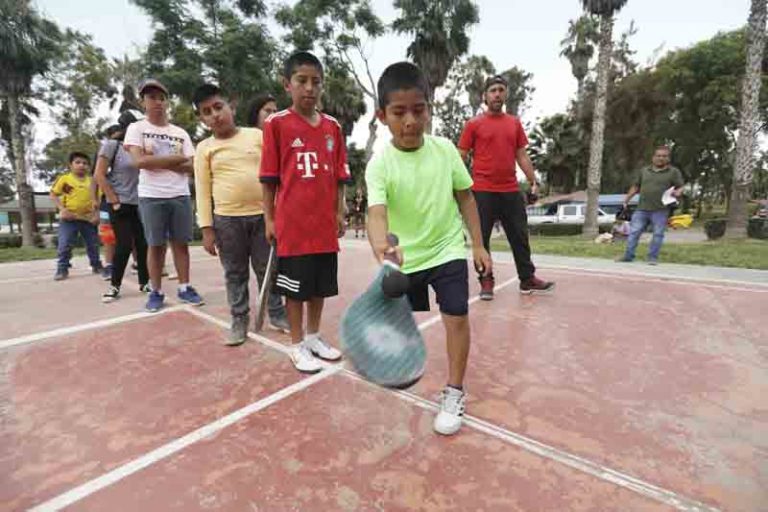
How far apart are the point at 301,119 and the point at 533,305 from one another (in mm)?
2425

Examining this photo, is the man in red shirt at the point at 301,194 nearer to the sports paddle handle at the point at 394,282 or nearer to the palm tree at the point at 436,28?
the sports paddle handle at the point at 394,282

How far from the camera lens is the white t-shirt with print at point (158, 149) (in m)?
3.21

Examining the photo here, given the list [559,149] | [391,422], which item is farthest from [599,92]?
[559,149]

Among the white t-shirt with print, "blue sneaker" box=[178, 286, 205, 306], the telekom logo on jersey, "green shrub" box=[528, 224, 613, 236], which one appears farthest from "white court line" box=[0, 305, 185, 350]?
"green shrub" box=[528, 224, 613, 236]

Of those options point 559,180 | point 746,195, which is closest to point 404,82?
point 746,195

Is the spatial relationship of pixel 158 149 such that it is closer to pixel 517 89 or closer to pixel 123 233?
pixel 123 233

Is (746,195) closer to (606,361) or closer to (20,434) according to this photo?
(606,361)

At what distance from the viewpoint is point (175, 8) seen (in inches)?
595

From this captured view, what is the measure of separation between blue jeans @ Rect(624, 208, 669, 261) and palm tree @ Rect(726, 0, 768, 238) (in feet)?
22.8

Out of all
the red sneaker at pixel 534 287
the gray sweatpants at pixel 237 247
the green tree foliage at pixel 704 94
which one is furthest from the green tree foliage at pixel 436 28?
Answer: the gray sweatpants at pixel 237 247

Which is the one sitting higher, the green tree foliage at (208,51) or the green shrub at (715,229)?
the green tree foliage at (208,51)

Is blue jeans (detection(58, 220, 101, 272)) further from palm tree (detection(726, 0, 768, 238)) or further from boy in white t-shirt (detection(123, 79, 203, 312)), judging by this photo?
palm tree (detection(726, 0, 768, 238))

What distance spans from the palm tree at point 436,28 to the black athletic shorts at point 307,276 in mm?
19639

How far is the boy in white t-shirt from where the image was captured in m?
3.21
